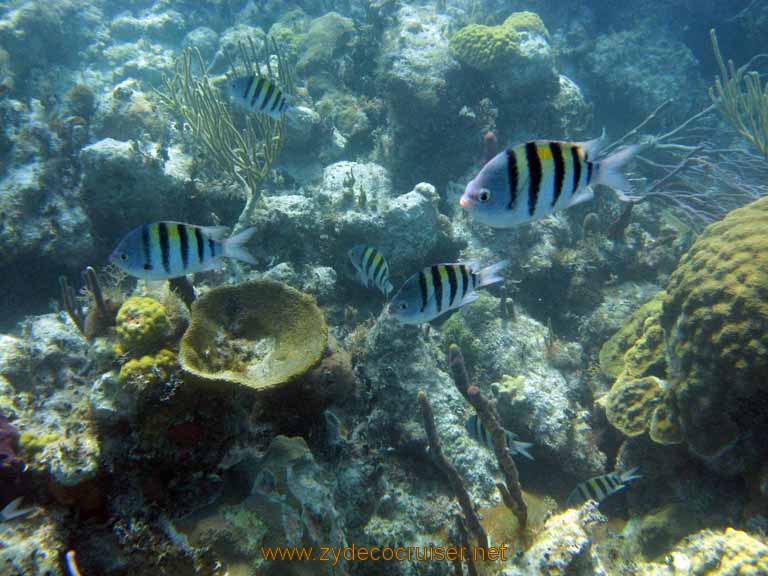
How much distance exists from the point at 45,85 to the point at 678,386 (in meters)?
15.3

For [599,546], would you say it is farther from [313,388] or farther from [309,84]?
[309,84]

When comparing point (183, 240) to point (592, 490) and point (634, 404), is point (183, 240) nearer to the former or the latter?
point (592, 490)

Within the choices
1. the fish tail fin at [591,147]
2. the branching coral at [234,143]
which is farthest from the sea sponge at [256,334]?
the branching coral at [234,143]

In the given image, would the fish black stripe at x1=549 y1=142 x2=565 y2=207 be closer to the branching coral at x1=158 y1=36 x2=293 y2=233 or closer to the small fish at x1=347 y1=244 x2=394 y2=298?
the small fish at x1=347 y1=244 x2=394 y2=298

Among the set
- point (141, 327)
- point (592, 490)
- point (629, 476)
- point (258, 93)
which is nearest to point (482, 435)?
point (592, 490)

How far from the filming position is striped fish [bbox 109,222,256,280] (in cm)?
240

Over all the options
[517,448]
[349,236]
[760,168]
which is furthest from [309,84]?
[760,168]

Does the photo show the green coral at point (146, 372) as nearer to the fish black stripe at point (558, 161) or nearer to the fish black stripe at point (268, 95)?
the fish black stripe at point (558, 161)

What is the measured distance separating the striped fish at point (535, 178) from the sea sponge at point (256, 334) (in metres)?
1.67

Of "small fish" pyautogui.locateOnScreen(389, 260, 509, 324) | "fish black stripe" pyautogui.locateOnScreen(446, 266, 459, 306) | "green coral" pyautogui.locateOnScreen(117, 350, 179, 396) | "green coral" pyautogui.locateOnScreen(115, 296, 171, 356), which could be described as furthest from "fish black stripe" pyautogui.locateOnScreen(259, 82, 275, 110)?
"fish black stripe" pyautogui.locateOnScreen(446, 266, 459, 306)

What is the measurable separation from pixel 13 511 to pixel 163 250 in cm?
161

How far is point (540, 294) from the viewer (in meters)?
6.20

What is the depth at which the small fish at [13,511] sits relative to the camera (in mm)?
2098

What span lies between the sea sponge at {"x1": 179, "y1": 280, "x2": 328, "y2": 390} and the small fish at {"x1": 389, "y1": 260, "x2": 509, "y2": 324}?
87 centimetres
